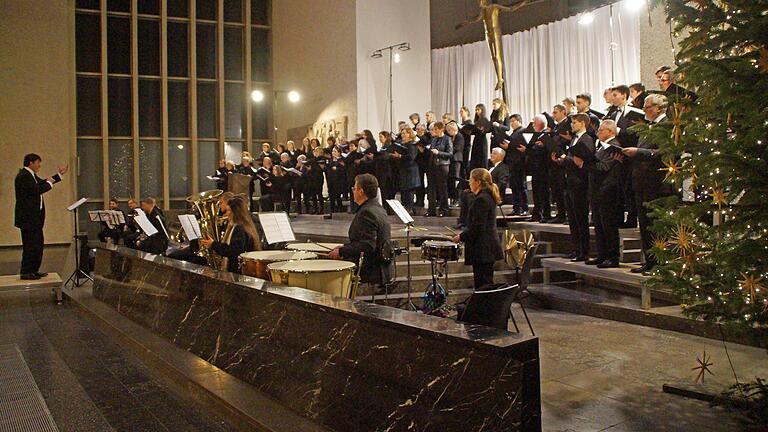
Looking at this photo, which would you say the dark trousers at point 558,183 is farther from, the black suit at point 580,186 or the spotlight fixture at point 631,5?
the spotlight fixture at point 631,5

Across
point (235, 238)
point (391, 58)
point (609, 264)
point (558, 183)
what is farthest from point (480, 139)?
point (391, 58)

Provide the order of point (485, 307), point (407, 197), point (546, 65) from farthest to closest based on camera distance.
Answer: point (546, 65) < point (407, 197) < point (485, 307)

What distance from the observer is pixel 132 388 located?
445 cm

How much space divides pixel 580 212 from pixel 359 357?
4560 mm

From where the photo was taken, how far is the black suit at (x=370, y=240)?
17.9 ft

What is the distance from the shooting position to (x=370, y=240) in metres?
5.50

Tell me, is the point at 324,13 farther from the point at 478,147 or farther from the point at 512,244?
the point at 512,244

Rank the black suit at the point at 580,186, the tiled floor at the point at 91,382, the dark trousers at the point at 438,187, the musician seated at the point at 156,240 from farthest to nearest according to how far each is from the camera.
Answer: the dark trousers at the point at 438,187, the musician seated at the point at 156,240, the black suit at the point at 580,186, the tiled floor at the point at 91,382

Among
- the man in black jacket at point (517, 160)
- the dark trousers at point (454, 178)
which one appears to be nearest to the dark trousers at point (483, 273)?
the man in black jacket at point (517, 160)

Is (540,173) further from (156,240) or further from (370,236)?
(156,240)

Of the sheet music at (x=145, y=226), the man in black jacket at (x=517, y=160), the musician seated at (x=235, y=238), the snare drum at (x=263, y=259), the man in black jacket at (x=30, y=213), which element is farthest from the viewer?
the man in black jacket at (x=517, y=160)

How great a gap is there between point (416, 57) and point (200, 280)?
12178 millimetres

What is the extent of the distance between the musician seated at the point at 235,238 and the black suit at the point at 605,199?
11.0 feet

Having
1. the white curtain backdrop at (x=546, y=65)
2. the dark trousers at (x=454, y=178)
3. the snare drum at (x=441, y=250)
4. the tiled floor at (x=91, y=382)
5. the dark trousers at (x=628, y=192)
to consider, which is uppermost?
the white curtain backdrop at (x=546, y=65)
